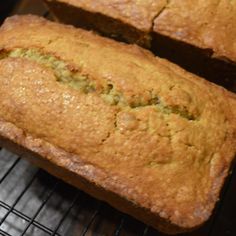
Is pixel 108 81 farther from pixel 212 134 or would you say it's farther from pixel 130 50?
pixel 212 134

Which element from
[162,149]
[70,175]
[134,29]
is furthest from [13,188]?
[134,29]

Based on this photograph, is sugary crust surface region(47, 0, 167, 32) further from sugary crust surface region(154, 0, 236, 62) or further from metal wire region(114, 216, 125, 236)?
metal wire region(114, 216, 125, 236)

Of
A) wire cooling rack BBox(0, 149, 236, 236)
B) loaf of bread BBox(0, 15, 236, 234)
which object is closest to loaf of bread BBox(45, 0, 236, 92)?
loaf of bread BBox(0, 15, 236, 234)

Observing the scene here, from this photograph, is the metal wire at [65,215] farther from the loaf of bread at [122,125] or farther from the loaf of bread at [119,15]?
the loaf of bread at [119,15]

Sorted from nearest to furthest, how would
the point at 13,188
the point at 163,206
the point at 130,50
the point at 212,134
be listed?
the point at 163,206, the point at 212,134, the point at 130,50, the point at 13,188

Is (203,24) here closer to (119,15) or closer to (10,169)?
(119,15)
